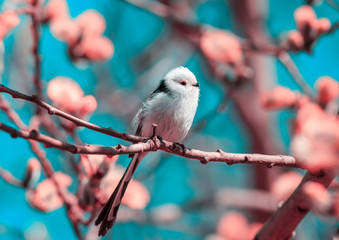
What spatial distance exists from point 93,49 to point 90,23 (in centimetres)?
13

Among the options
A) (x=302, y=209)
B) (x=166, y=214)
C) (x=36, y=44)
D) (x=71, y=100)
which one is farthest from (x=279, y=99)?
(x=166, y=214)

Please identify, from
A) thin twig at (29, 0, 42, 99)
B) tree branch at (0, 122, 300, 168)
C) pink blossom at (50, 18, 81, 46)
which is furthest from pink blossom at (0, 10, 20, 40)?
tree branch at (0, 122, 300, 168)

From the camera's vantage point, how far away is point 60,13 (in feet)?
5.61

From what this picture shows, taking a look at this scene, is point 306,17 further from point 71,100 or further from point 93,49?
point 71,100

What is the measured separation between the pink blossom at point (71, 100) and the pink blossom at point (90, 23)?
0.33 metres

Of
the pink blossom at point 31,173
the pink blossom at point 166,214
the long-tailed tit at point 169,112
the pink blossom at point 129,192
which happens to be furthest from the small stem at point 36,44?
the pink blossom at point 166,214

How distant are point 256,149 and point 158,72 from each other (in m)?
1.06

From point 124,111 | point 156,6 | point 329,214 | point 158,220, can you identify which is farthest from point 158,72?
point 329,214

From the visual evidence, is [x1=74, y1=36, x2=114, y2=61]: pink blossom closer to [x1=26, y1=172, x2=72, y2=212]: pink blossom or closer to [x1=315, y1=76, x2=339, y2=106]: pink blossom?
[x1=26, y1=172, x2=72, y2=212]: pink blossom

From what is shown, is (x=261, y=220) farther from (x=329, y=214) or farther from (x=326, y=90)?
(x=329, y=214)

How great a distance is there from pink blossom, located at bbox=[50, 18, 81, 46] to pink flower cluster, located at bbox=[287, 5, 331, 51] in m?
0.87

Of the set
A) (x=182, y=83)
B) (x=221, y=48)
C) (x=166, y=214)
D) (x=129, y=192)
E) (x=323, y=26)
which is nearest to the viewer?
(x=129, y=192)

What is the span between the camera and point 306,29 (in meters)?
1.62

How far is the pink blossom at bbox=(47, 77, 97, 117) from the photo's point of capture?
135 centimetres
